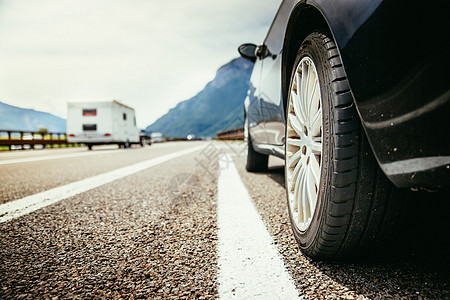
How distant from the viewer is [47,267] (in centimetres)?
114

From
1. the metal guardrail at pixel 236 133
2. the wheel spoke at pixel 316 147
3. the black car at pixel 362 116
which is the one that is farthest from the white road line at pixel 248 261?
the metal guardrail at pixel 236 133

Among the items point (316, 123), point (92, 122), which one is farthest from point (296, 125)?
point (92, 122)

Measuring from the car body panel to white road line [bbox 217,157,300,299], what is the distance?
538 millimetres

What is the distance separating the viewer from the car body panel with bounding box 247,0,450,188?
645 millimetres

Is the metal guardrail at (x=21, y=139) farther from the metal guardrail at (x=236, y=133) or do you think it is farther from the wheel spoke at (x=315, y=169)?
the wheel spoke at (x=315, y=169)

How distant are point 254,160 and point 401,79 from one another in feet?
10.3

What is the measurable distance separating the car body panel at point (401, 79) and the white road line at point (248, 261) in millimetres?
538

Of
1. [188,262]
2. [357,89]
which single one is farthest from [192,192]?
[357,89]

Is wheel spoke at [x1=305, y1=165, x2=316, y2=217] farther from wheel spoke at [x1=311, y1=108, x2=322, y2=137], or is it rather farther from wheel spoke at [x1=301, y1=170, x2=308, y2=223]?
wheel spoke at [x1=311, y1=108, x2=322, y2=137]

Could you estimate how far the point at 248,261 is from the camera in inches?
46.2

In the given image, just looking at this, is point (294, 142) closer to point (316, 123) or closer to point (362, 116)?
point (316, 123)

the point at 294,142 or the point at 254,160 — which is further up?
the point at 294,142

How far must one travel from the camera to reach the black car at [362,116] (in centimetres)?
66

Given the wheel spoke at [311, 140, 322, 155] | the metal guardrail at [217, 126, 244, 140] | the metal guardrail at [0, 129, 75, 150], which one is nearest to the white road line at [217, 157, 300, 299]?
the wheel spoke at [311, 140, 322, 155]
